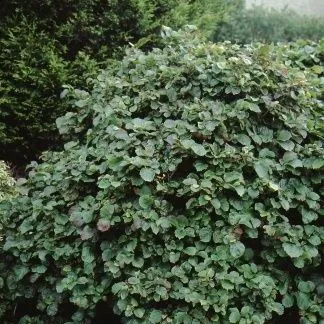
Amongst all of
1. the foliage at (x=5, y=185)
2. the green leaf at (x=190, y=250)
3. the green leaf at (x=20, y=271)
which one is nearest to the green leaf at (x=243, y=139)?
the green leaf at (x=190, y=250)

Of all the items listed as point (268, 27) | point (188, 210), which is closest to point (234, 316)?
point (188, 210)

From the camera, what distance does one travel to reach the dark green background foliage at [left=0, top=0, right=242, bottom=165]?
4152 mm

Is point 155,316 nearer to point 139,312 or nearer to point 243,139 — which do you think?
point 139,312

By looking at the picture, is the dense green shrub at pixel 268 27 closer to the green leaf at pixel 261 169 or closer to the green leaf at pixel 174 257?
the green leaf at pixel 261 169

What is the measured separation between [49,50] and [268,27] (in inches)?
218

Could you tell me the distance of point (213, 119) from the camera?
2.46 m

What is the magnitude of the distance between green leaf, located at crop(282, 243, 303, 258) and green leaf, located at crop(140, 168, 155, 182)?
2.22ft

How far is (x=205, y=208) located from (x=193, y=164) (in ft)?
0.72

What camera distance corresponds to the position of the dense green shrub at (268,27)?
8.19 metres

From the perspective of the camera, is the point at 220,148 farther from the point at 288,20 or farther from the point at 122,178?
the point at 288,20

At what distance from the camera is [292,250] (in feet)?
7.62

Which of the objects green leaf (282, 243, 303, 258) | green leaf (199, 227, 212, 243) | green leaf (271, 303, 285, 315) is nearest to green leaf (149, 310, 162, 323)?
green leaf (199, 227, 212, 243)

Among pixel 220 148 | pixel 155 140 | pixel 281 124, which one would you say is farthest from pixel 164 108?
pixel 281 124

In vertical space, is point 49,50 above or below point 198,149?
below
